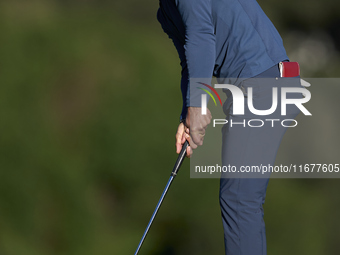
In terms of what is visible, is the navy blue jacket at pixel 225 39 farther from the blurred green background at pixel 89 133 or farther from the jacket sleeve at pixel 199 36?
the blurred green background at pixel 89 133

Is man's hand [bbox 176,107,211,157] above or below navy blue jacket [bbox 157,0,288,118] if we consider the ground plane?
below

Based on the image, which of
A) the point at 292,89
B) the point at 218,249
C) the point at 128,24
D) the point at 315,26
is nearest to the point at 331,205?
the point at 218,249

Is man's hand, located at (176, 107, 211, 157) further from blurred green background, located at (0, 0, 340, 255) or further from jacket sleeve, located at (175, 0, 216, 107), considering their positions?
blurred green background, located at (0, 0, 340, 255)

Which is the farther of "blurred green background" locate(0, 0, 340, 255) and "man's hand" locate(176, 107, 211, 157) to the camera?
"blurred green background" locate(0, 0, 340, 255)

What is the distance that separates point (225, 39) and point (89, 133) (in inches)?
54.1

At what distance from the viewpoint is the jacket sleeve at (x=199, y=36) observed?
1270 mm

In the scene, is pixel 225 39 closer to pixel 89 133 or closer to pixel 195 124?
pixel 195 124

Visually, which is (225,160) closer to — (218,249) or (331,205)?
(218,249)

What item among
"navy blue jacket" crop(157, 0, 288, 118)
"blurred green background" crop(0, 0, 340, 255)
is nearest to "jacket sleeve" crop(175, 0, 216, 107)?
"navy blue jacket" crop(157, 0, 288, 118)

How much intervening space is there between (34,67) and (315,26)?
1.51m

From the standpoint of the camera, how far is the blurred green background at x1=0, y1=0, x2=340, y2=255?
8.32ft

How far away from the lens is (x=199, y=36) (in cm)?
128

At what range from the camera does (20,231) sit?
2.54m

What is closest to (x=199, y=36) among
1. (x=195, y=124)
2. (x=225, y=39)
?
(x=225, y=39)
